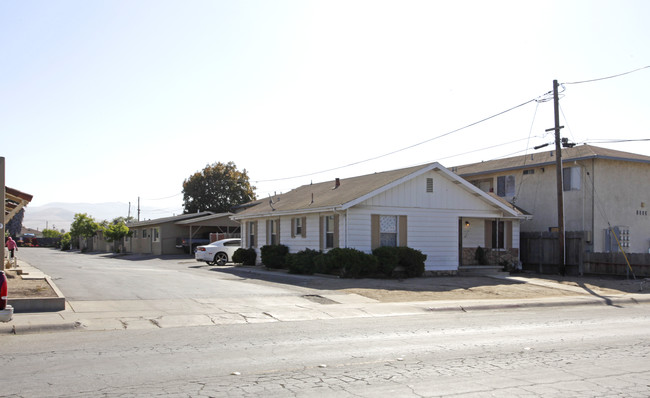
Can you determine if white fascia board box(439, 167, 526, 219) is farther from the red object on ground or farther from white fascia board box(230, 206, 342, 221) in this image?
the red object on ground

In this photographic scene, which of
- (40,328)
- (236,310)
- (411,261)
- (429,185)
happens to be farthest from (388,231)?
(40,328)

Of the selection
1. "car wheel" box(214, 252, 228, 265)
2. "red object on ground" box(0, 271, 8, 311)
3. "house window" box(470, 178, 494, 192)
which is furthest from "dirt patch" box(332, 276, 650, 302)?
"car wheel" box(214, 252, 228, 265)

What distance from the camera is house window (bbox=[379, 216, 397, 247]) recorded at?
77.6 feet

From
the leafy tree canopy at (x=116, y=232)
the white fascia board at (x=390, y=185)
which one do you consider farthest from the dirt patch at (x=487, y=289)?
the leafy tree canopy at (x=116, y=232)

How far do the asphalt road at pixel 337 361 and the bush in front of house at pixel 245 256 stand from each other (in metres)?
17.8

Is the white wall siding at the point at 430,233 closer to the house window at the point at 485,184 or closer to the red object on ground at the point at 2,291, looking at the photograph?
the house window at the point at 485,184

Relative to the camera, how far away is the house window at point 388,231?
77.6ft

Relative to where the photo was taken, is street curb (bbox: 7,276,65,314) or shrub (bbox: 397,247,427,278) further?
shrub (bbox: 397,247,427,278)

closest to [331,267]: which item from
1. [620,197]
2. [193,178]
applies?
[620,197]

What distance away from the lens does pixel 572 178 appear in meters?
28.0

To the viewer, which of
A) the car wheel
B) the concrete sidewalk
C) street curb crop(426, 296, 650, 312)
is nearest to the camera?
the concrete sidewalk

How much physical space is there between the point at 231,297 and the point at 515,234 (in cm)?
1650

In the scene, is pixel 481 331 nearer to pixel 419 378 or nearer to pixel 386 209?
pixel 419 378

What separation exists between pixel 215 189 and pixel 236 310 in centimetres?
5471
